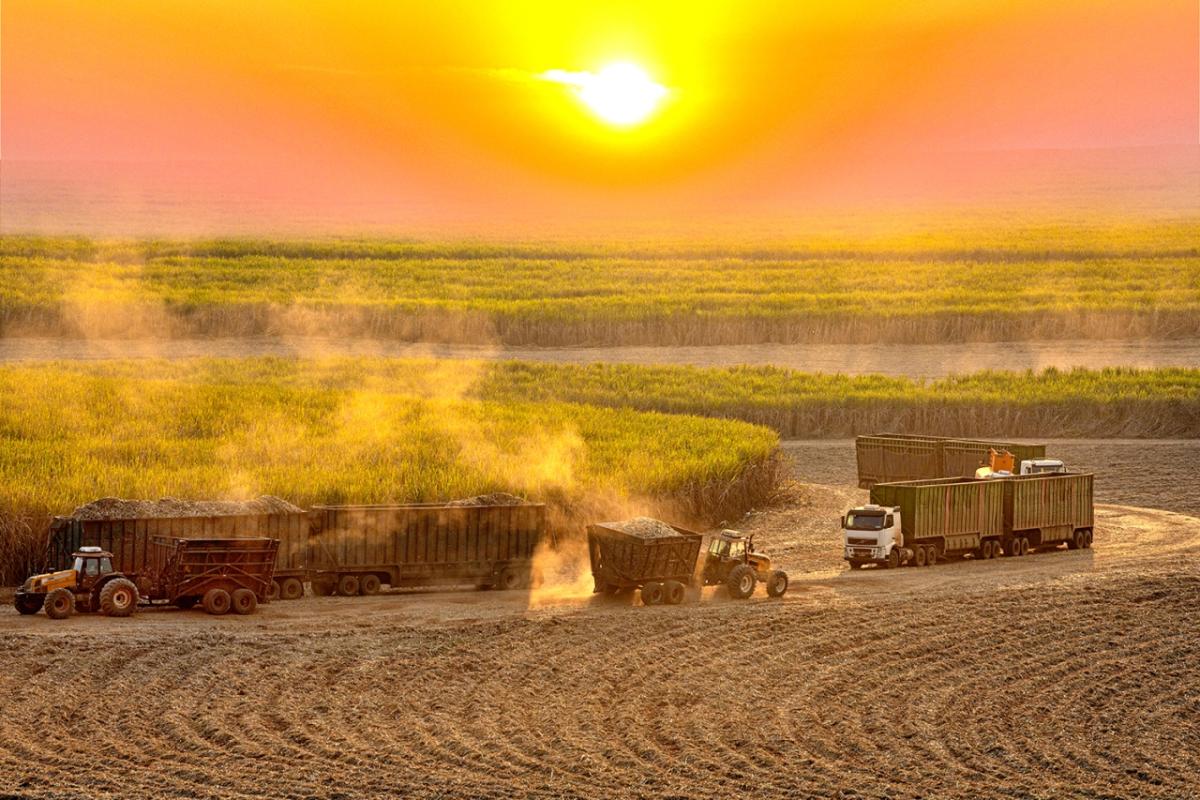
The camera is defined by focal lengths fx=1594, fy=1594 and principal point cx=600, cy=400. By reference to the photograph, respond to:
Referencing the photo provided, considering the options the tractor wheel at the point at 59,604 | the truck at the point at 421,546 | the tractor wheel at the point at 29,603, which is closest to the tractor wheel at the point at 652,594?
the truck at the point at 421,546

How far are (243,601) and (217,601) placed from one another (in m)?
0.43

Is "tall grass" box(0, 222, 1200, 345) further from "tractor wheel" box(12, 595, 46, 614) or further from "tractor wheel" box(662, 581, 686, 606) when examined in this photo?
"tractor wheel" box(12, 595, 46, 614)

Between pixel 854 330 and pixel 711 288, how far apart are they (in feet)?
68.8

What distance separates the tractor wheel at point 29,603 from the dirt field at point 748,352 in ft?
160

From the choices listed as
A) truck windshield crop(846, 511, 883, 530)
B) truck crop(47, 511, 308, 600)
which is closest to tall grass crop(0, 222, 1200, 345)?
truck windshield crop(846, 511, 883, 530)

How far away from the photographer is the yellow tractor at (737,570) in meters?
29.1

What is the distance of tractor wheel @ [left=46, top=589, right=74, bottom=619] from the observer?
2586cm

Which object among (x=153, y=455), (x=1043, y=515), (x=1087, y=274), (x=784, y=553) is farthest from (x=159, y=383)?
(x=1087, y=274)

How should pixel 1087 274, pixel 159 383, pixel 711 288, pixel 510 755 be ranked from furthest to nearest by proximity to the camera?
pixel 1087 274, pixel 711 288, pixel 159 383, pixel 510 755

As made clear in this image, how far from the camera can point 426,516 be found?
29500mm

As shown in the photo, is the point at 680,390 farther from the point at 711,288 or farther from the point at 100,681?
the point at 711,288

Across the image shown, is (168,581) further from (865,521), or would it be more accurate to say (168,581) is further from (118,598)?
(865,521)

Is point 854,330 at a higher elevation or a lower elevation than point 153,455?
higher

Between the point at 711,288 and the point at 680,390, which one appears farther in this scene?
the point at 711,288
